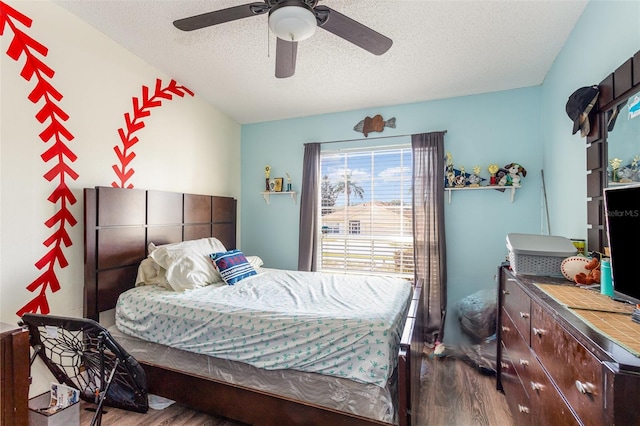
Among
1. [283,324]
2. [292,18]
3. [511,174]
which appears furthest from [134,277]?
[511,174]

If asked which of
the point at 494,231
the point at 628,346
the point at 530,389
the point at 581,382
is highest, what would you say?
the point at 494,231

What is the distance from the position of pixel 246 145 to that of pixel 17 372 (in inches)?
133

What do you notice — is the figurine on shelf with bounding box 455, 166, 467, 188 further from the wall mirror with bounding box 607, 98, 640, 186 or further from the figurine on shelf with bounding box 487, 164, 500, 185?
the wall mirror with bounding box 607, 98, 640, 186

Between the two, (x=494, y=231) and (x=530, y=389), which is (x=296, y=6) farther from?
(x=494, y=231)

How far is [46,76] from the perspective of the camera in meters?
1.93

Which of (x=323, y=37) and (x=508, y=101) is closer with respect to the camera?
(x=323, y=37)

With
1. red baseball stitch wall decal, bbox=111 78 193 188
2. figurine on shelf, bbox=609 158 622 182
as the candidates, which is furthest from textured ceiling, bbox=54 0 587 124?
figurine on shelf, bbox=609 158 622 182

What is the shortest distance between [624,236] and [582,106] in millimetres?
1081

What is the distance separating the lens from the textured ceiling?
1912 millimetres

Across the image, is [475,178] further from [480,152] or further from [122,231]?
[122,231]

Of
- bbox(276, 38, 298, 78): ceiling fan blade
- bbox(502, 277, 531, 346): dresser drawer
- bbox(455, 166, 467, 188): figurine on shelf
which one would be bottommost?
bbox(502, 277, 531, 346): dresser drawer

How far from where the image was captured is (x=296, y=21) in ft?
4.65

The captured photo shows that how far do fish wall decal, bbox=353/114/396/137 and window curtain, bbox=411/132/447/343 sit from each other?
335 millimetres

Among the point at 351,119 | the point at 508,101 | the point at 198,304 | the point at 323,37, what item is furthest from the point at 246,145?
the point at 508,101
